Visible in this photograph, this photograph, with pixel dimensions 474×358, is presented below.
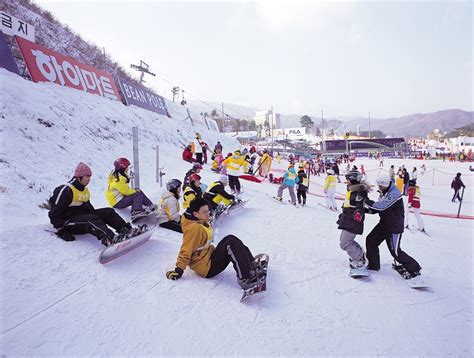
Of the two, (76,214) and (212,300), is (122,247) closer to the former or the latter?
(76,214)

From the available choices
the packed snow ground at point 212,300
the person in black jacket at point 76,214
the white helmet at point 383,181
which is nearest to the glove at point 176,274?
the packed snow ground at point 212,300

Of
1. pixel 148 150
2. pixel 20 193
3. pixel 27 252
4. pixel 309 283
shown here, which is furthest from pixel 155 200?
pixel 148 150

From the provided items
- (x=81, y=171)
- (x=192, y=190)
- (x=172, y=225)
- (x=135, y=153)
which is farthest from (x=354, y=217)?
(x=135, y=153)

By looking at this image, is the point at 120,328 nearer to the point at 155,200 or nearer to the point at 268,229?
the point at 268,229

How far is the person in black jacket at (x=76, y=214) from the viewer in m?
3.99

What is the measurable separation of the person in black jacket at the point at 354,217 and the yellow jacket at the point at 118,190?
403 cm

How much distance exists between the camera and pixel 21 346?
2.42 meters

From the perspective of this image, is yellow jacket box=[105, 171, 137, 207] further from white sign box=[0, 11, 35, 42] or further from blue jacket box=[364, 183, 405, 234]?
white sign box=[0, 11, 35, 42]

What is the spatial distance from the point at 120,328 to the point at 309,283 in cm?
243

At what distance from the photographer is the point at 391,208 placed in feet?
13.6

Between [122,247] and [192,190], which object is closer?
[122,247]

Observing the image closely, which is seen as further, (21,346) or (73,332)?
(73,332)

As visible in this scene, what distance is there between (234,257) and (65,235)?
2.47m

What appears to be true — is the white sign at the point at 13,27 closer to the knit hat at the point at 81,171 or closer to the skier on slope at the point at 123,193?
the skier on slope at the point at 123,193
